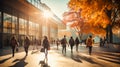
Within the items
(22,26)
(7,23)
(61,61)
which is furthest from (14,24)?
(61,61)

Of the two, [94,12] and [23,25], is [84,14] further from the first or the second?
[23,25]

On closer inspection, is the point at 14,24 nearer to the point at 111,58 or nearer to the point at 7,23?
the point at 7,23

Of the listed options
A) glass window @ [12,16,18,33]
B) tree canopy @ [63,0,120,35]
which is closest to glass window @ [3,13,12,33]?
glass window @ [12,16,18,33]

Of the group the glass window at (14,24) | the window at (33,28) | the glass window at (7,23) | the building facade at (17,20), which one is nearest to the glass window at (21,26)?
the building facade at (17,20)

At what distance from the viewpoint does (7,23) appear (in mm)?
35438

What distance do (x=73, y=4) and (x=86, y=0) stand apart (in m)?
3.21

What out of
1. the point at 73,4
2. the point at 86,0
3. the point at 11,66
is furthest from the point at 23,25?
the point at 11,66

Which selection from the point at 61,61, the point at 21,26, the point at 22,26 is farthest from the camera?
the point at 22,26

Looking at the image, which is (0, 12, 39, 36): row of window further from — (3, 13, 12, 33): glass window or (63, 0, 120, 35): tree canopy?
(63, 0, 120, 35): tree canopy

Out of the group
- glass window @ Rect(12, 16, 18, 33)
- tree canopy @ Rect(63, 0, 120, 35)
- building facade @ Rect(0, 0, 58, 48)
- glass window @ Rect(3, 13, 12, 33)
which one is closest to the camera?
tree canopy @ Rect(63, 0, 120, 35)

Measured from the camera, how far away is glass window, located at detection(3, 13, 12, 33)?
34125mm

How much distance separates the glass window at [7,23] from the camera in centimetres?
3412

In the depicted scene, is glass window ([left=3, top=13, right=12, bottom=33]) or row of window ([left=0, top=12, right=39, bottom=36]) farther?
row of window ([left=0, top=12, right=39, bottom=36])

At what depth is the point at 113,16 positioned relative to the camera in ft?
130
